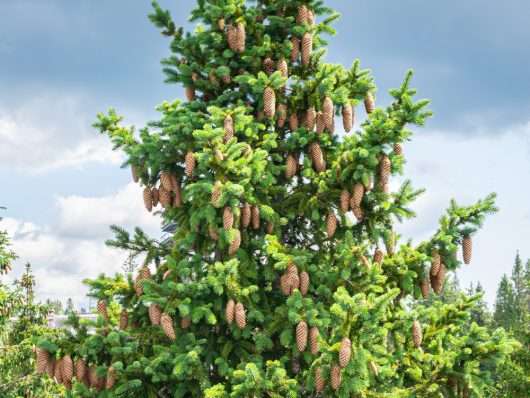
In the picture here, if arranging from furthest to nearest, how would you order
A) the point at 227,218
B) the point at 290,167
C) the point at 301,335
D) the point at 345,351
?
the point at 290,167 < the point at 227,218 < the point at 301,335 < the point at 345,351

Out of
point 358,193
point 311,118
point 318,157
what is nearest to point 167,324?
point 358,193

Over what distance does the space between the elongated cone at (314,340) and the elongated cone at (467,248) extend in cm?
257

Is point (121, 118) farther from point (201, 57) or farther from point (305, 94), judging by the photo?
point (305, 94)

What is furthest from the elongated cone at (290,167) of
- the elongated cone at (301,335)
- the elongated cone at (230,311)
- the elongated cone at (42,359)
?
the elongated cone at (42,359)

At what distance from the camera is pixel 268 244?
8.03 metres

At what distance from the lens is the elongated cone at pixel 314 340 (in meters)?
7.06

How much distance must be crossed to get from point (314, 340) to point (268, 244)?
61.6 inches

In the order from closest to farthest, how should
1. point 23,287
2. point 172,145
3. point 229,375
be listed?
point 229,375, point 172,145, point 23,287

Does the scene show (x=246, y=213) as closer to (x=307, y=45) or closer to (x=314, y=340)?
(x=314, y=340)

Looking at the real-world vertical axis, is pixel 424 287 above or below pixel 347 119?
below

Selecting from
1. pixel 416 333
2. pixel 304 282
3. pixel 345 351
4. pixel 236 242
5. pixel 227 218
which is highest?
pixel 227 218

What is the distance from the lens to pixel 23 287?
16.7m

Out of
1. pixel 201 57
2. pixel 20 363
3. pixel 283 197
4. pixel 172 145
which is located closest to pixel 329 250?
pixel 283 197

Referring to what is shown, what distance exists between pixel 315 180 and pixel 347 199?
2.35 feet
